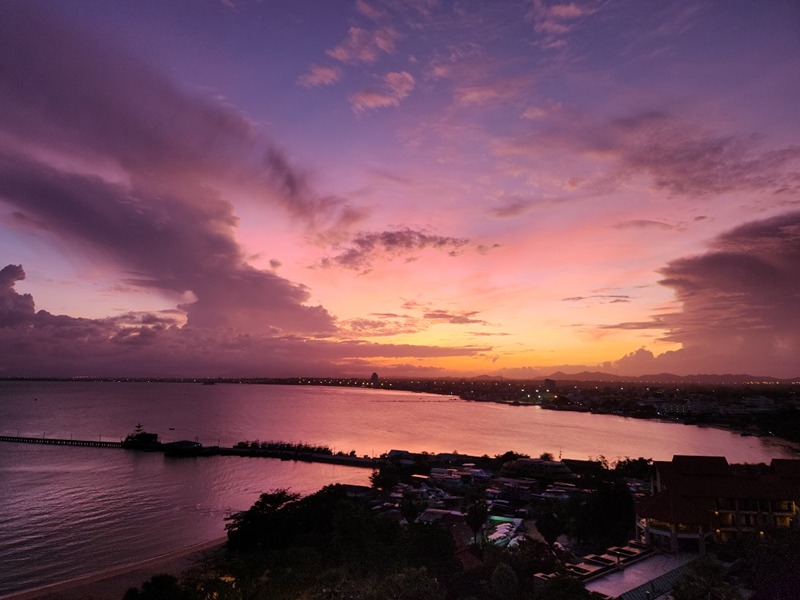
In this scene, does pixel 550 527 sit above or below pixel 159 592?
below

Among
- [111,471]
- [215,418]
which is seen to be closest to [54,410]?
[215,418]

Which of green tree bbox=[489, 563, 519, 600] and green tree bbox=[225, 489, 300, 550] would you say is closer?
green tree bbox=[489, 563, 519, 600]

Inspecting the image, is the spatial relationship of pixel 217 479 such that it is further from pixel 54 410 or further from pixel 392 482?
pixel 54 410

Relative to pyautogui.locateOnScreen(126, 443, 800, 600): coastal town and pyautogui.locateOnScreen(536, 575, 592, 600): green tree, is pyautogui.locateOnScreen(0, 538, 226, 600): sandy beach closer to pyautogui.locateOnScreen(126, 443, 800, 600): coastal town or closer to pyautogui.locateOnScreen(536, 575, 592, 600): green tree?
pyautogui.locateOnScreen(126, 443, 800, 600): coastal town

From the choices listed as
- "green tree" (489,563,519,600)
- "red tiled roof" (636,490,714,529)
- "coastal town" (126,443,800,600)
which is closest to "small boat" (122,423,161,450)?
"coastal town" (126,443,800,600)

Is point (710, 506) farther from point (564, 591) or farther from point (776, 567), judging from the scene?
point (564, 591)

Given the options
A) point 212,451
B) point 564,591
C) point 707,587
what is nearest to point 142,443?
point 212,451
